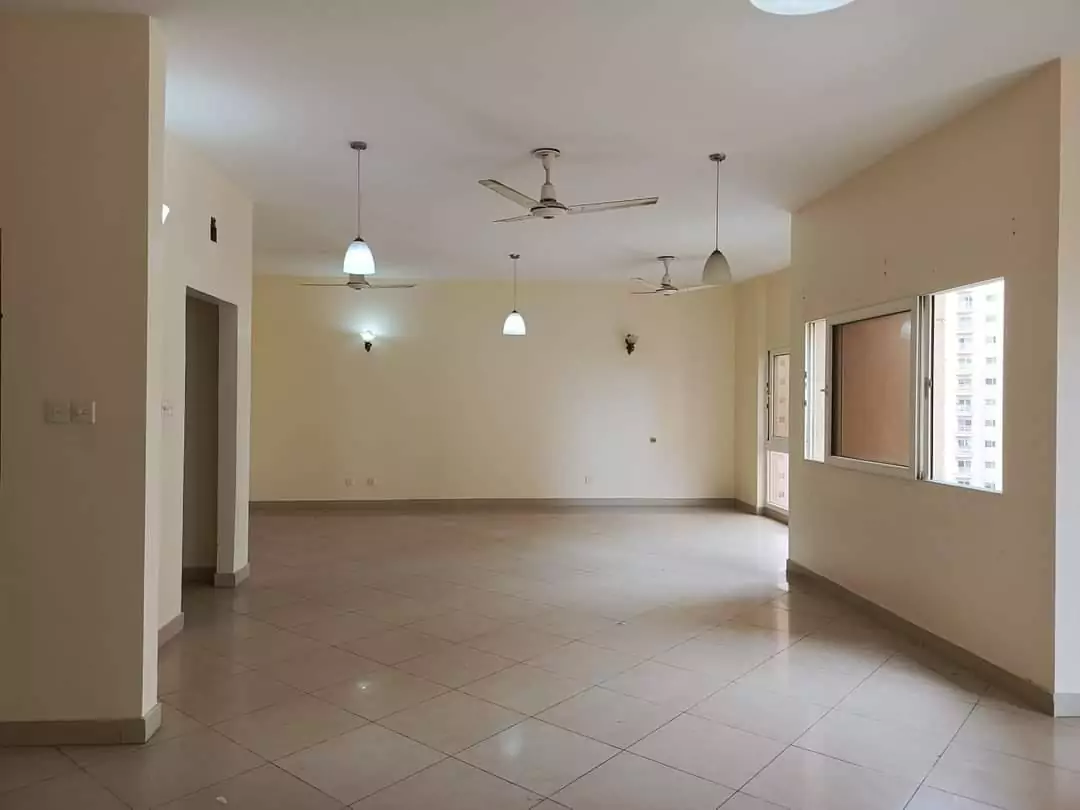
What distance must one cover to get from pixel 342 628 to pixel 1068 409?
4.10 meters

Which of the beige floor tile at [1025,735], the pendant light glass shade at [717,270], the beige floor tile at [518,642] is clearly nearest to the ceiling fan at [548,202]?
the pendant light glass shade at [717,270]

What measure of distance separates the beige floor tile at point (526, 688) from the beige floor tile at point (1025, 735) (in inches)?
67.7

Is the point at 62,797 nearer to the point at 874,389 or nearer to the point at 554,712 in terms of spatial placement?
the point at 554,712

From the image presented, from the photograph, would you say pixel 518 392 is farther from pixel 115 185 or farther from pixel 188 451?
pixel 115 185

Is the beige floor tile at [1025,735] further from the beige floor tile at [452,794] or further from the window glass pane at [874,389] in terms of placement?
the beige floor tile at [452,794]

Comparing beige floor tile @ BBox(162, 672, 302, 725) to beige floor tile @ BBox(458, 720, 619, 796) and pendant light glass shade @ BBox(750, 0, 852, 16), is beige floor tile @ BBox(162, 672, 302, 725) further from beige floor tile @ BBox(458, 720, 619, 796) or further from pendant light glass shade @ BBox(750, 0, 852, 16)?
pendant light glass shade @ BBox(750, 0, 852, 16)

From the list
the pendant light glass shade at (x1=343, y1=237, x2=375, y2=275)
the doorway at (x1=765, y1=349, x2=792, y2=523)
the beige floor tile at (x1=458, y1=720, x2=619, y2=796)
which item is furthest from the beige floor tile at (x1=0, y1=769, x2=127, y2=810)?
the doorway at (x1=765, y1=349, x2=792, y2=523)

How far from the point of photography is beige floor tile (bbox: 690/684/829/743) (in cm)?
331

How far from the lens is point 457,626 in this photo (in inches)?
191

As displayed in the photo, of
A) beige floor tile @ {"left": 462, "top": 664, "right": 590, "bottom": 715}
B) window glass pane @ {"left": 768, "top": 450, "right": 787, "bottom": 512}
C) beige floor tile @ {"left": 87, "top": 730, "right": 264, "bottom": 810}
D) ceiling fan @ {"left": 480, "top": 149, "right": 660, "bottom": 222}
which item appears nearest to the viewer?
beige floor tile @ {"left": 87, "top": 730, "right": 264, "bottom": 810}

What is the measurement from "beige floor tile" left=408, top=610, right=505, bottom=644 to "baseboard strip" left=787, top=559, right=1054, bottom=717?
7.92ft

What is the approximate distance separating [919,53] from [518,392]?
714cm

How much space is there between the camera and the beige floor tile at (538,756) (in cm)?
286

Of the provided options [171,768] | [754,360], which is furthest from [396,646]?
[754,360]
